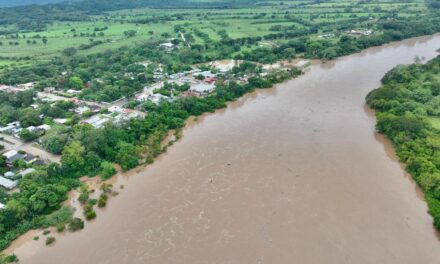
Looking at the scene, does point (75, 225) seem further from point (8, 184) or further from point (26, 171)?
point (26, 171)

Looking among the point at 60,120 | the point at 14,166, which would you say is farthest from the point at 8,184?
the point at 60,120

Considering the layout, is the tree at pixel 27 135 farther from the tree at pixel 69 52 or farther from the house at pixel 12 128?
the tree at pixel 69 52

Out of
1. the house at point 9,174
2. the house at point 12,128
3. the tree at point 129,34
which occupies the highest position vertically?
the tree at point 129,34

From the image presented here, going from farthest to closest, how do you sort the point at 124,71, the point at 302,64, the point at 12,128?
the point at 302,64 < the point at 124,71 < the point at 12,128

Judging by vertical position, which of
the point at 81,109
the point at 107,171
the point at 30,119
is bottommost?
the point at 107,171

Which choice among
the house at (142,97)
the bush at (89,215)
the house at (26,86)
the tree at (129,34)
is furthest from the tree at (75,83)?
the tree at (129,34)
